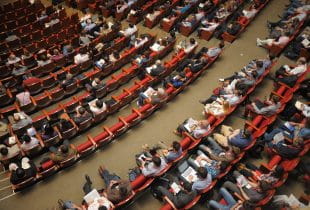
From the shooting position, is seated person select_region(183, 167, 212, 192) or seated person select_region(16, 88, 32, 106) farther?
seated person select_region(16, 88, 32, 106)

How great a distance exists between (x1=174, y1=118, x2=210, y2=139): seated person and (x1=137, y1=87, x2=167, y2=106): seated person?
0.74 meters

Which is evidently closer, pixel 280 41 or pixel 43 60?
pixel 43 60

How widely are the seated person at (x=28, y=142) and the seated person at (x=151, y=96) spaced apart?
2150 mm

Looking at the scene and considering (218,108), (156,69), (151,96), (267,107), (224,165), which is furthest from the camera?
(156,69)

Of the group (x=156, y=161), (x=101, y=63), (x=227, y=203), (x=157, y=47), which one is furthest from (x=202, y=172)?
(x=157, y=47)

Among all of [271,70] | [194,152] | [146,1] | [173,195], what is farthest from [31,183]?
[146,1]

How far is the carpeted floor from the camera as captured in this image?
18.0 feet

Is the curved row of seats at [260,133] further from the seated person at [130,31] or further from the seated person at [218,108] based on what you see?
the seated person at [130,31]

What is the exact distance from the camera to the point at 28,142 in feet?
18.6

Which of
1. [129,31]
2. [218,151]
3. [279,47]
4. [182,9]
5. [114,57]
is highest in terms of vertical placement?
[129,31]

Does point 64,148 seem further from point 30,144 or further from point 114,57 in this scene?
point 114,57

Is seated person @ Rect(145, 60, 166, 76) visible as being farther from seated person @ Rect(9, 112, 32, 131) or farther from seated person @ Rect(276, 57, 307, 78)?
seated person @ Rect(9, 112, 32, 131)

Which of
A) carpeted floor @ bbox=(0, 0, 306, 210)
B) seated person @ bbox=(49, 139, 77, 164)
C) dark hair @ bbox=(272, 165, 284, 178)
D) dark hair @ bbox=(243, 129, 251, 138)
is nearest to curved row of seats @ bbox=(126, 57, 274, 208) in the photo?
carpeted floor @ bbox=(0, 0, 306, 210)

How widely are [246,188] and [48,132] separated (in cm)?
344
